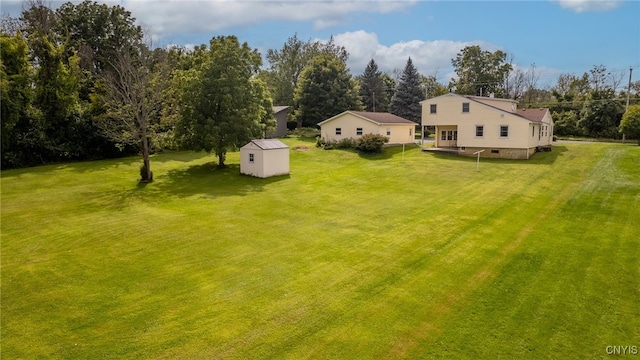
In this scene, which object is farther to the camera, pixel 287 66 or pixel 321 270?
pixel 287 66

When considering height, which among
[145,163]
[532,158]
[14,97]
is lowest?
[532,158]

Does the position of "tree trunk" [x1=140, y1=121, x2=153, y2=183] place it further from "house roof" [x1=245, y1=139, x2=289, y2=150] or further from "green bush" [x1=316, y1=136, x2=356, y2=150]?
"green bush" [x1=316, y1=136, x2=356, y2=150]

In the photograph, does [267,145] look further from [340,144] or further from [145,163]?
[340,144]

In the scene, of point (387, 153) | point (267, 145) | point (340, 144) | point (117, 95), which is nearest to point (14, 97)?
point (117, 95)

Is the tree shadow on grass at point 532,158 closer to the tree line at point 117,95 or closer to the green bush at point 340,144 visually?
the green bush at point 340,144

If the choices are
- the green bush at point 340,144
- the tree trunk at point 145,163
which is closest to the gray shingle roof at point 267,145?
the tree trunk at point 145,163

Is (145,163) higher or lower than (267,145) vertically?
lower

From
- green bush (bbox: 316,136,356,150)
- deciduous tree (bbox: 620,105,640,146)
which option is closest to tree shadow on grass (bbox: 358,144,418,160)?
green bush (bbox: 316,136,356,150)
